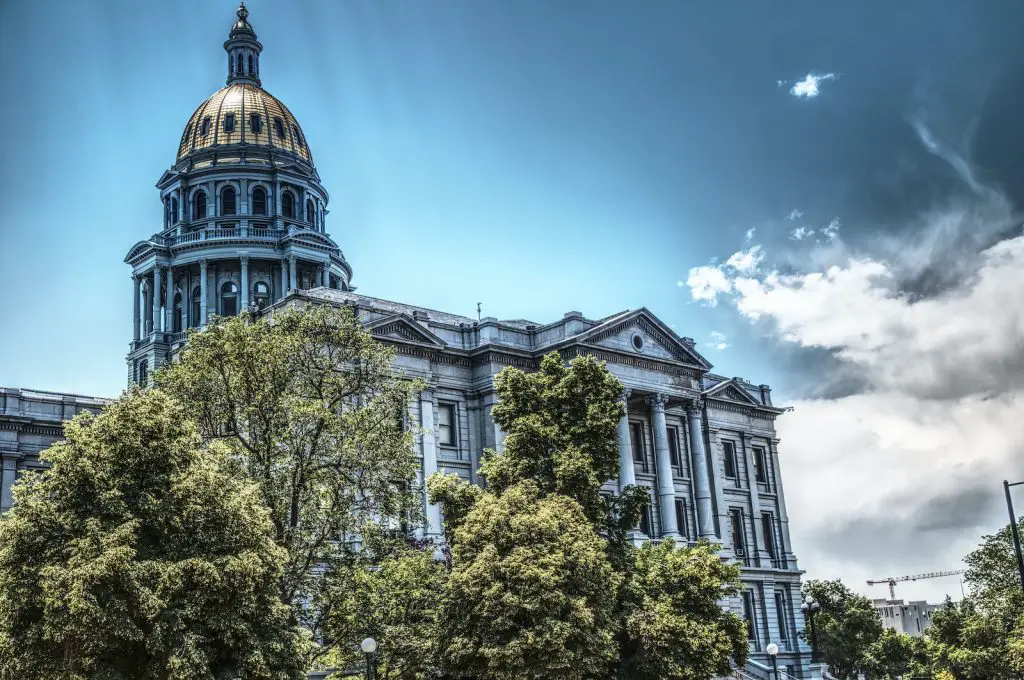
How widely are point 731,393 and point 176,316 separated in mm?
35741

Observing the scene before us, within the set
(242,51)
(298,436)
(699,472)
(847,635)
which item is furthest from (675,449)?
(242,51)

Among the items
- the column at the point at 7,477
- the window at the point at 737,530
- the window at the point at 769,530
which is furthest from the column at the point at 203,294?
the window at the point at 769,530

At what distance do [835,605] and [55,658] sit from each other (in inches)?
2720

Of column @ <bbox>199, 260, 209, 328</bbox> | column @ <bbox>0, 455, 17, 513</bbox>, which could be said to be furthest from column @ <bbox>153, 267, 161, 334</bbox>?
column @ <bbox>0, 455, 17, 513</bbox>

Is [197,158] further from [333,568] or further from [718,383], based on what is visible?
[333,568]

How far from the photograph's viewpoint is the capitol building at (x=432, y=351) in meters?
51.5

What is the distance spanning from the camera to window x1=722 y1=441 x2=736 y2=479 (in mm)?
65688

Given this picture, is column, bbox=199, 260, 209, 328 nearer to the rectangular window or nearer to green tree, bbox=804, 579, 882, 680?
the rectangular window

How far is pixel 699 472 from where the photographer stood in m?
59.0

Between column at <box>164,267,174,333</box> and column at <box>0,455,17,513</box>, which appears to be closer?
column at <box>0,455,17,513</box>

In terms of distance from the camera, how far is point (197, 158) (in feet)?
259

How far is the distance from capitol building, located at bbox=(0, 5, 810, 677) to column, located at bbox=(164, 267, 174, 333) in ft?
0.30

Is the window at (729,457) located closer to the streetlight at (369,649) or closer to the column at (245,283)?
the column at (245,283)

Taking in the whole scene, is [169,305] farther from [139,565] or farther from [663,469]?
[139,565]
